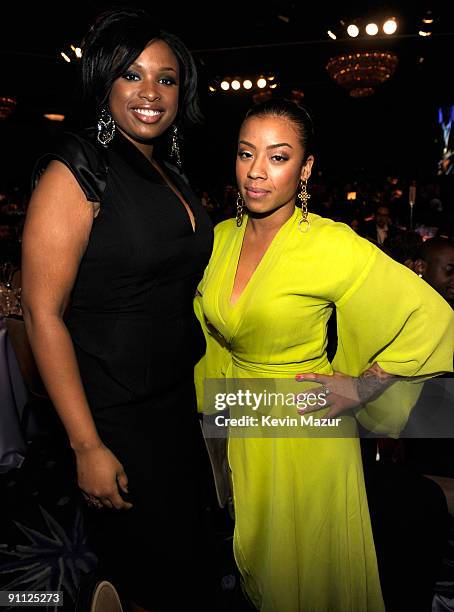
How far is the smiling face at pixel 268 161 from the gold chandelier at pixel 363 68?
840 centimetres

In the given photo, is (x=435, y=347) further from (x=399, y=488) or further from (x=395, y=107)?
Result: (x=395, y=107)

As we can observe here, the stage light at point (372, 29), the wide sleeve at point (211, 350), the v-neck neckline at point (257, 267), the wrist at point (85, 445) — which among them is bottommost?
the wrist at point (85, 445)

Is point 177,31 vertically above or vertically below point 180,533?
above

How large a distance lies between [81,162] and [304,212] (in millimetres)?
696

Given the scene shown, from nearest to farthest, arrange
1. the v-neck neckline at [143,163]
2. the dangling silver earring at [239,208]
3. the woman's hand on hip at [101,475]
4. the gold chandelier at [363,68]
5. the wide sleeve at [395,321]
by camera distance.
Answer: the woman's hand on hip at [101,475] < the v-neck neckline at [143,163] < the wide sleeve at [395,321] < the dangling silver earring at [239,208] < the gold chandelier at [363,68]

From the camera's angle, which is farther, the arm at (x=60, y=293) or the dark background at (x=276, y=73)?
the dark background at (x=276, y=73)

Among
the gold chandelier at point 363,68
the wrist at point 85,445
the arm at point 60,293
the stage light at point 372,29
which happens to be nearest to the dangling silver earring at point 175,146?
the arm at point 60,293

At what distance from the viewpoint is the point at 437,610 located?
2047 mm

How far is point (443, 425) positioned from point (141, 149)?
1854 mm

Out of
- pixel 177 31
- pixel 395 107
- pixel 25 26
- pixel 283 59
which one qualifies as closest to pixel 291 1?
pixel 177 31

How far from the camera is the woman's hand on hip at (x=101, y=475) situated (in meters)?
1.23

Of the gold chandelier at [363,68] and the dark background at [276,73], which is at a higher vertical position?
the dark background at [276,73]

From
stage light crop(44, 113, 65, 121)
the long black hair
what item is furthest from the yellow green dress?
stage light crop(44, 113, 65, 121)

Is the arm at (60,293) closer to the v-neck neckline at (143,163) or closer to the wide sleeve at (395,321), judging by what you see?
the v-neck neckline at (143,163)
